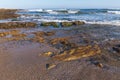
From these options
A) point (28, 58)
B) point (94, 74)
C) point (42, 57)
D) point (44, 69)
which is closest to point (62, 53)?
point (42, 57)

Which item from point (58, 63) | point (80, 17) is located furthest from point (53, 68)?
point (80, 17)

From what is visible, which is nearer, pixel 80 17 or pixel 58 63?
pixel 58 63

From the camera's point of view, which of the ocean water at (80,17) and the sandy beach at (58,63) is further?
the ocean water at (80,17)

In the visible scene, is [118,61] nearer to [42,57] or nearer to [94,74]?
[94,74]

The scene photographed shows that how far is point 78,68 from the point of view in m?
7.95

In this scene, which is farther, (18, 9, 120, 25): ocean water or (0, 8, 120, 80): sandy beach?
(18, 9, 120, 25): ocean water

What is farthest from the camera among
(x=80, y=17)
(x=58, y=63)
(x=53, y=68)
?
(x=80, y=17)

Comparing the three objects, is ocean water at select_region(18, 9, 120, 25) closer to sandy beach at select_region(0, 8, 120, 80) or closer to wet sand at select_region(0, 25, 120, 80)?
sandy beach at select_region(0, 8, 120, 80)

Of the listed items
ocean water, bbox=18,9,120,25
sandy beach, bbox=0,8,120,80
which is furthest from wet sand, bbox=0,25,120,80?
ocean water, bbox=18,9,120,25

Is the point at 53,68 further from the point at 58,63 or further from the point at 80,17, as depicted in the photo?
the point at 80,17

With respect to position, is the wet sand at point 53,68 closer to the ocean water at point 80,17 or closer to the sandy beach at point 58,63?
the sandy beach at point 58,63

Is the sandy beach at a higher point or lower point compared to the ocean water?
higher

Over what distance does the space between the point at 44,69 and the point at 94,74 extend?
1.90m

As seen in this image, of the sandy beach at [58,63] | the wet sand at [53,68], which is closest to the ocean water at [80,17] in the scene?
the sandy beach at [58,63]
